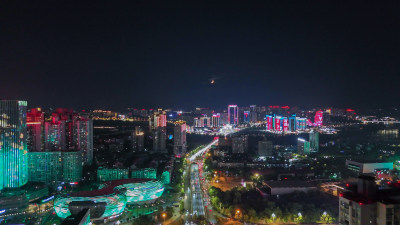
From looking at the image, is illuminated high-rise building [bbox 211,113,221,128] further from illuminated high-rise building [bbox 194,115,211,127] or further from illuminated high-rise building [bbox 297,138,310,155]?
illuminated high-rise building [bbox 297,138,310,155]

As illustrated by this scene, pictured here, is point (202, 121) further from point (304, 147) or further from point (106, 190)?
point (106, 190)

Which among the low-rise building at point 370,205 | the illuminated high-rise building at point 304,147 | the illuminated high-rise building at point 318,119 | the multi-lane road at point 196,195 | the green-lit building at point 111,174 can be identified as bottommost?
the multi-lane road at point 196,195

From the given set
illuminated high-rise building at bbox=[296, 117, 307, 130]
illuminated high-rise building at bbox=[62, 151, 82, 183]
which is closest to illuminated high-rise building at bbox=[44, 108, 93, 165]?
illuminated high-rise building at bbox=[62, 151, 82, 183]

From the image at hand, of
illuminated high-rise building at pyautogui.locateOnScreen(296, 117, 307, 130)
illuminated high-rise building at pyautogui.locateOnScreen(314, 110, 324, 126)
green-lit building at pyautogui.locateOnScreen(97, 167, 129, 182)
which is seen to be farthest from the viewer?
illuminated high-rise building at pyautogui.locateOnScreen(314, 110, 324, 126)

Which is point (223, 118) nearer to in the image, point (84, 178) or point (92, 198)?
point (84, 178)

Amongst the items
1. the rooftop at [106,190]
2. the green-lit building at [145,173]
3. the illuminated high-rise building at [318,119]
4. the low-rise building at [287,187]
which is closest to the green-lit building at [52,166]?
the green-lit building at [145,173]

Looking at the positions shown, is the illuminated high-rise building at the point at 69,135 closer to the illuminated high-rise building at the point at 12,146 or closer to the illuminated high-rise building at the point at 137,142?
the illuminated high-rise building at the point at 12,146

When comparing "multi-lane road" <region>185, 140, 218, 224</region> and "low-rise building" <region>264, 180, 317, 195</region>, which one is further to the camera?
"low-rise building" <region>264, 180, 317, 195</region>
